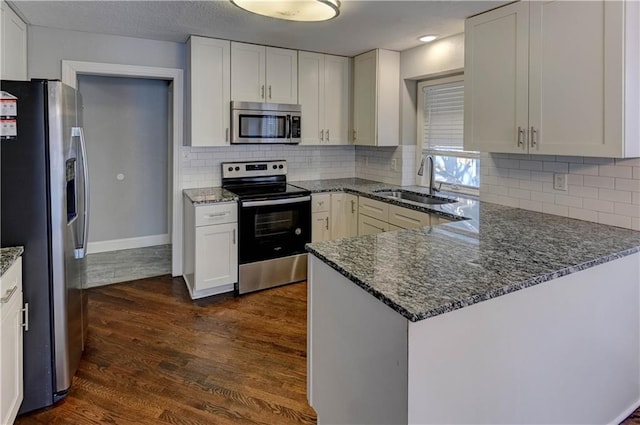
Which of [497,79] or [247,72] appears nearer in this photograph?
[497,79]

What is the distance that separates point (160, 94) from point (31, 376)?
3.96m

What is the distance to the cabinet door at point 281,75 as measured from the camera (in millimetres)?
3920

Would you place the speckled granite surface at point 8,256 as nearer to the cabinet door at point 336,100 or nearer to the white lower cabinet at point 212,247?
the white lower cabinet at point 212,247

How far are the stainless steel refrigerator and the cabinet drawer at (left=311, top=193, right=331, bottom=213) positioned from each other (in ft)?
7.12

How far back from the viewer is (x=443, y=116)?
3.88 metres

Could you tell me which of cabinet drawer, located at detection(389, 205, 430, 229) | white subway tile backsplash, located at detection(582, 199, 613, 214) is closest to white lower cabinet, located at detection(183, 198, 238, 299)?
cabinet drawer, located at detection(389, 205, 430, 229)

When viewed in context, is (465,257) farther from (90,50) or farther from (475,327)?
(90,50)

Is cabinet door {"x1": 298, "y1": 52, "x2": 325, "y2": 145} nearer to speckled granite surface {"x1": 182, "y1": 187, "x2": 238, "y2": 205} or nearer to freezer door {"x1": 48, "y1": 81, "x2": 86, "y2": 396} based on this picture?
speckled granite surface {"x1": 182, "y1": 187, "x2": 238, "y2": 205}

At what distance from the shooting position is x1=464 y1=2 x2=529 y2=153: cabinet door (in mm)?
2547

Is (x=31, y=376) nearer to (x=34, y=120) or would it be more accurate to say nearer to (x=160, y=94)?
(x=34, y=120)

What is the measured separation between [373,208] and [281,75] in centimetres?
159

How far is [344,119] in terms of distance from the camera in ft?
14.6

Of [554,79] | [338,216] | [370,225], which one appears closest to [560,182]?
[554,79]

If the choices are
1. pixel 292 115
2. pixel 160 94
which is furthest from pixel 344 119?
pixel 160 94
